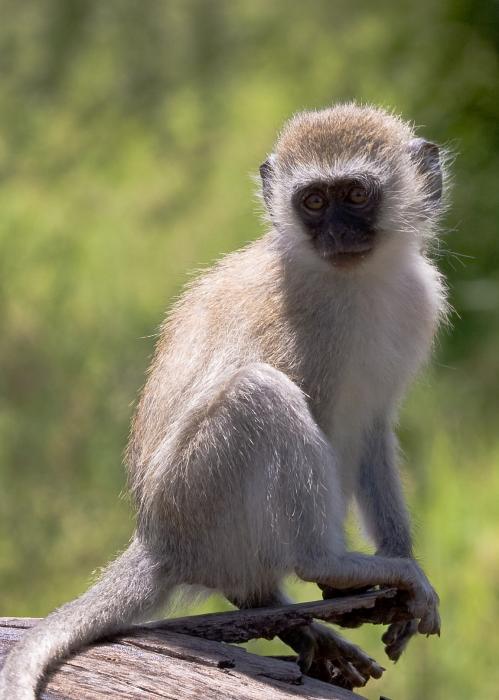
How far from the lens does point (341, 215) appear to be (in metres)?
6.20

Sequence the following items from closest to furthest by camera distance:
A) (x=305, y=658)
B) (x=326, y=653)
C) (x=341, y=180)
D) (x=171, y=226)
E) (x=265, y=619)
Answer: (x=265, y=619) → (x=305, y=658) → (x=326, y=653) → (x=341, y=180) → (x=171, y=226)

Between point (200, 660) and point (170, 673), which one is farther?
point (200, 660)

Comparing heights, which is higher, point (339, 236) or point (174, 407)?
point (339, 236)

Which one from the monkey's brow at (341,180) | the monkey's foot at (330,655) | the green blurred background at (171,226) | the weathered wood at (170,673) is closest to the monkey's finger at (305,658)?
the monkey's foot at (330,655)

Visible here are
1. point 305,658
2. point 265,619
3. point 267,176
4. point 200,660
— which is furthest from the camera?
point 267,176

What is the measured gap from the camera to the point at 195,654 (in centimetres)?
536

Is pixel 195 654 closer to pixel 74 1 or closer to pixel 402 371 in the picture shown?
pixel 402 371

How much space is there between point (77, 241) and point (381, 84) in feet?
11.9

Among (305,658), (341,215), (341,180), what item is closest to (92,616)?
(305,658)

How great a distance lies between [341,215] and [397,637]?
218cm

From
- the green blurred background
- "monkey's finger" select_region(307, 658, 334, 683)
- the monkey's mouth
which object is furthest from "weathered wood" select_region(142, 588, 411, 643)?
the green blurred background

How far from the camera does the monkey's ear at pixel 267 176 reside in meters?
6.61

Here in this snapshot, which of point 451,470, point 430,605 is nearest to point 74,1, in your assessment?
point 451,470

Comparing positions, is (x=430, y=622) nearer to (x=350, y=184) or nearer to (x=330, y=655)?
(x=330, y=655)
